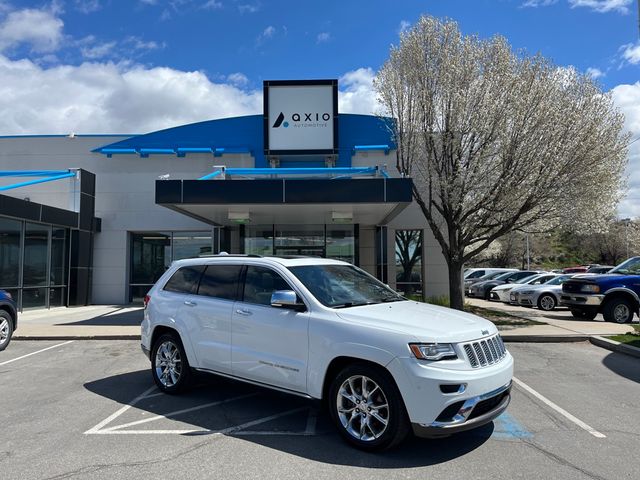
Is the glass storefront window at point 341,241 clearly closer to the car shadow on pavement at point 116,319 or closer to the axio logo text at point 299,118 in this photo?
the axio logo text at point 299,118

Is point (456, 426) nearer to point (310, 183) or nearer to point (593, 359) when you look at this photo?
point (593, 359)

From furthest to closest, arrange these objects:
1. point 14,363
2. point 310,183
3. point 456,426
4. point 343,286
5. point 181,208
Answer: point 181,208, point 310,183, point 14,363, point 343,286, point 456,426

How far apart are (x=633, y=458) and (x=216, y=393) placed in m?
4.71

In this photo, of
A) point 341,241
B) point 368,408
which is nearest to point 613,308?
point 341,241

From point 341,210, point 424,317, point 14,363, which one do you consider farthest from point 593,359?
point 14,363

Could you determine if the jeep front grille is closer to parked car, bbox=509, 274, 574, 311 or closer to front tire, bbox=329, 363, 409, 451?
front tire, bbox=329, 363, 409, 451

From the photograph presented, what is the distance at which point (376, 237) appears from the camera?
20.1m

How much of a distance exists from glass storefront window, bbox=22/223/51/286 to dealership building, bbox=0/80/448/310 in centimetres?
20

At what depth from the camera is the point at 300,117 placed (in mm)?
19891

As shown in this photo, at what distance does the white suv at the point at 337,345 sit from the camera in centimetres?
425

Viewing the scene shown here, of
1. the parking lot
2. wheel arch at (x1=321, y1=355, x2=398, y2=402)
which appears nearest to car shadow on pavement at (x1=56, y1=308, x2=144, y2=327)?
the parking lot

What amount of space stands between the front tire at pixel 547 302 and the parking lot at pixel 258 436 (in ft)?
42.5

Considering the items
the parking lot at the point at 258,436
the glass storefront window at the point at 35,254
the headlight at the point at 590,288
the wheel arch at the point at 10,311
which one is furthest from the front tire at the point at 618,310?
the glass storefront window at the point at 35,254

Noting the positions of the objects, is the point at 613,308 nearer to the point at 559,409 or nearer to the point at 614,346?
the point at 614,346
